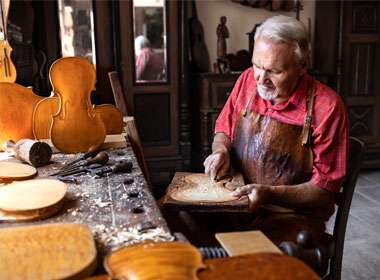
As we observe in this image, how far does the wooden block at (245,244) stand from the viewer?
1.00 metres

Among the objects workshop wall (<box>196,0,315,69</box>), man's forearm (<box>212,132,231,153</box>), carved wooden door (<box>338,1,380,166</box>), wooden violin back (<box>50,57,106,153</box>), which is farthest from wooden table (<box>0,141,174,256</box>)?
carved wooden door (<box>338,1,380,166</box>)

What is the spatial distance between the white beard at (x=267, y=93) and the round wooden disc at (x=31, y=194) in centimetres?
92

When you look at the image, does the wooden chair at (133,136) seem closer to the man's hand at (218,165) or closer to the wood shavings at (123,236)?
the man's hand at (218,165)

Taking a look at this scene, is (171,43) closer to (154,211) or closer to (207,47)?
(207,47)

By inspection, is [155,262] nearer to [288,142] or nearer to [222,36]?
[288,142]

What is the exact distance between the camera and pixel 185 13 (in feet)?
12.9

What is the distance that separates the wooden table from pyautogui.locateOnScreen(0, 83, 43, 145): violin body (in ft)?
1.23

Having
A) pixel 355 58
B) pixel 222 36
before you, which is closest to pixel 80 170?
pixel 222 36

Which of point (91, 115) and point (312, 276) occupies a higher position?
point (91, 115)

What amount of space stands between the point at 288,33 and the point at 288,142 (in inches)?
16.7

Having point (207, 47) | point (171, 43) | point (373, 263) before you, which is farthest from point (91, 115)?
point (207, 47)

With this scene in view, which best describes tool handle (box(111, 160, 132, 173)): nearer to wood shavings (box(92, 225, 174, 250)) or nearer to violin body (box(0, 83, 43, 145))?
wood shavings (box(92, 225, 174, 250))

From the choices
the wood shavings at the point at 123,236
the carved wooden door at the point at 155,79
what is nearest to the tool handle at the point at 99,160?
the wood shavings at the point at 123,236

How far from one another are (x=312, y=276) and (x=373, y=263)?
2061mm
